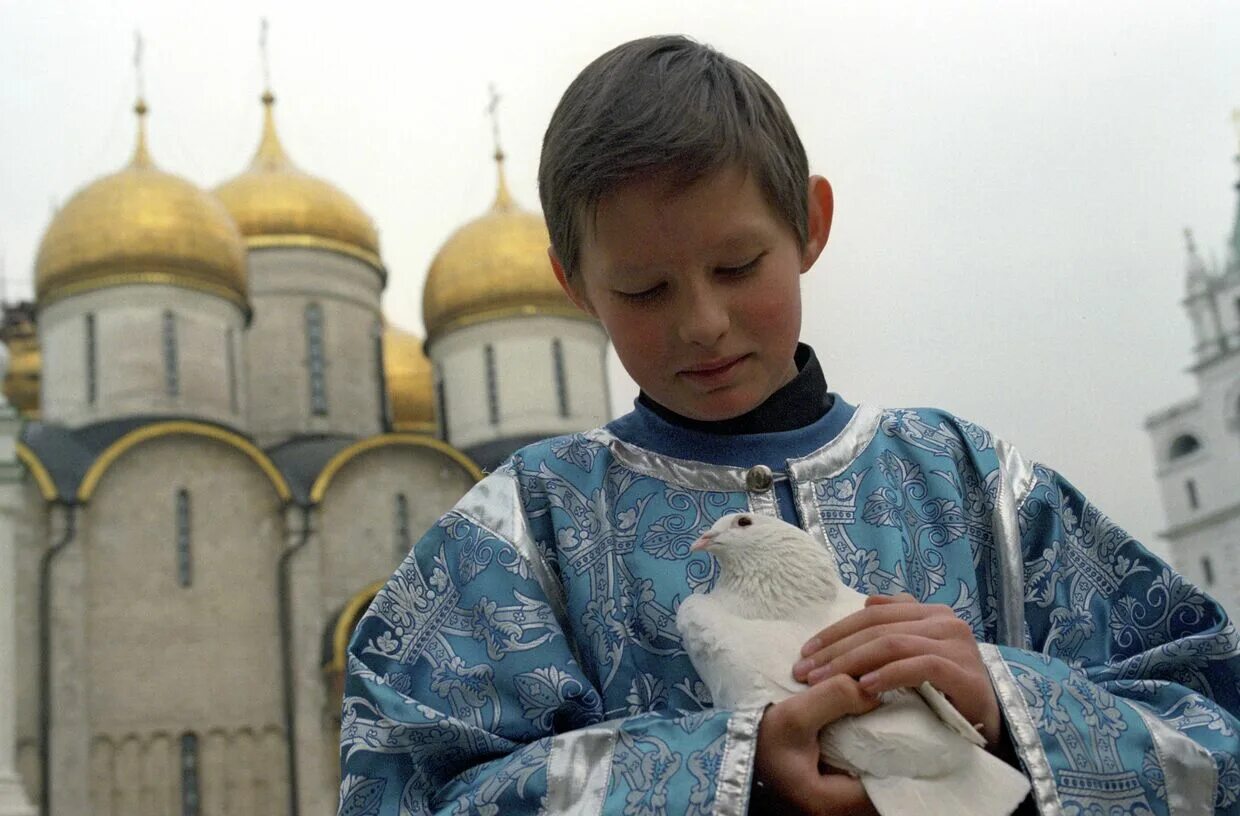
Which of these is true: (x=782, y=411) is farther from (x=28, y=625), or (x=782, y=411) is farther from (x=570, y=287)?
(x=28, y=625)

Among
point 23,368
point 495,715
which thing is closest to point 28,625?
point 23,368

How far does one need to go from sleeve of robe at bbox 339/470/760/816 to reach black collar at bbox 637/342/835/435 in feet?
0.63

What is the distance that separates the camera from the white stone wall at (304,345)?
57.6 feet

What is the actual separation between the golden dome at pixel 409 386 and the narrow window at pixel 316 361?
138cm

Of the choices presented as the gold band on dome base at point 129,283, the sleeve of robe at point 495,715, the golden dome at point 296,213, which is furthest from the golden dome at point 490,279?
the sleeve of robe at point 495,715

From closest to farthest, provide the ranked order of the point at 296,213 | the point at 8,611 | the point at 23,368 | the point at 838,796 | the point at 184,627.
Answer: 1. the point at 838,796
2. the point at 8,611
3. the point at 184,627
4. the point at 296,213
5. the point at 23,368

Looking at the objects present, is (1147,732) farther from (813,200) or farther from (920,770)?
(813,200)

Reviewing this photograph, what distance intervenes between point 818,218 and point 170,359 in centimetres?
1502

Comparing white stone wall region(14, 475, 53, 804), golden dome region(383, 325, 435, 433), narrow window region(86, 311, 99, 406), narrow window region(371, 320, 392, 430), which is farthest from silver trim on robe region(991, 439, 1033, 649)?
golden dome region(383, 325, 435, 433)

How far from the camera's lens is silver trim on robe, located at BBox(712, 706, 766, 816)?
1251 mm

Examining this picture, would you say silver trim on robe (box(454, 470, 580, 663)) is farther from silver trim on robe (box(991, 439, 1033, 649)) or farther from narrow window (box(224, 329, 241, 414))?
narrow window (box(224, 329, 241, 414))

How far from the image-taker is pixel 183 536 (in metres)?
15.1

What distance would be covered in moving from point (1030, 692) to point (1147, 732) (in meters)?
0.11

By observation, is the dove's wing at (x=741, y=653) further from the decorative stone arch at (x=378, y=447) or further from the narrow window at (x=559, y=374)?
the narrow window at (x=559, y=374)
